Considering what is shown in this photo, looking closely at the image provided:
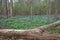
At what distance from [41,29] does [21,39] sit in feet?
3.72

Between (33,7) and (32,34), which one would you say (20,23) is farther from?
(33,7)

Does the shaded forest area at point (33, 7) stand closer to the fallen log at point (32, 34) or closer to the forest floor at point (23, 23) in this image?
the forest floor at point (23, 23)

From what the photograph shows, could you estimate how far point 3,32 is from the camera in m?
6.75

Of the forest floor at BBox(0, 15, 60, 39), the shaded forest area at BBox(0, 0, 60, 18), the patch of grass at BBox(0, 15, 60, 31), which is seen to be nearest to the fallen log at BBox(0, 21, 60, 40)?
the forest floor at BBox(0, 15, 60, 39)

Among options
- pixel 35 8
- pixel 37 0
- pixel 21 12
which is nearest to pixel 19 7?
pixel 21 12

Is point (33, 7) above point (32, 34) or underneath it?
underneath

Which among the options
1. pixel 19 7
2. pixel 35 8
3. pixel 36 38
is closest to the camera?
pixel 36 38

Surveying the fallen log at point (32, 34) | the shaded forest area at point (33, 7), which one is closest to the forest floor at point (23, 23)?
the fallen log at point (32, 34)

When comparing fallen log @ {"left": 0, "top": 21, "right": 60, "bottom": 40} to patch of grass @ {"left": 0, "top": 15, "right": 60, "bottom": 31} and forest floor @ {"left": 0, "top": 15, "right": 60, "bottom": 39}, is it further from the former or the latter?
patch of grass @ {"left": 0, "top": 15, "right": 60, "bottom": 31}

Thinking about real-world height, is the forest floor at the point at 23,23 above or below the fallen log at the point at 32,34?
below

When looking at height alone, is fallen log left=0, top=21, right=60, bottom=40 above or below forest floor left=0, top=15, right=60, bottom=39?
above

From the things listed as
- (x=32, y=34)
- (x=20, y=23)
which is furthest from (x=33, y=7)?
(x=32, y=34)

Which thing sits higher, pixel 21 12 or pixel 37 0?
pixel 37 0

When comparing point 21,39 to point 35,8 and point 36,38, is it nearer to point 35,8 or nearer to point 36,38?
point 36,38
